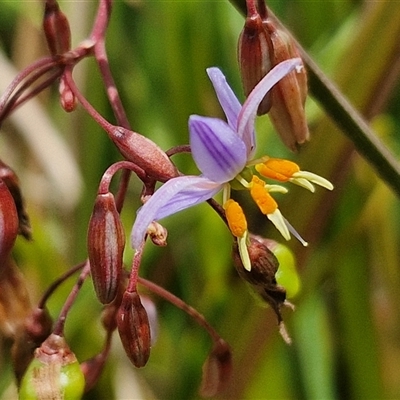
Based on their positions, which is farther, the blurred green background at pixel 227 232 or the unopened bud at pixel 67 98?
the blurred green background at pixel 227 232

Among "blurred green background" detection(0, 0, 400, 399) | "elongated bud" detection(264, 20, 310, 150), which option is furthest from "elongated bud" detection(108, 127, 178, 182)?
"blurred green background" detection(0, 0, 400, 399)

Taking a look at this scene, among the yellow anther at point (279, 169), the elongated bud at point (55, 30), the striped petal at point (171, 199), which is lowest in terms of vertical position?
the yellow anther at point (279, 169)

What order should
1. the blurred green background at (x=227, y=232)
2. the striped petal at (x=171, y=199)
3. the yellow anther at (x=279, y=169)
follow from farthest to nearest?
the blurred green background at (x=227, y=232), the yellow anther at (x=279, y=169), the striped petal at (x=171, y=199)

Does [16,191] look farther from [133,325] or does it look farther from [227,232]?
[227,232]

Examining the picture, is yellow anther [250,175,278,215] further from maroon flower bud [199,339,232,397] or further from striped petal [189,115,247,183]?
maroon flower bud [199,339,232,397]

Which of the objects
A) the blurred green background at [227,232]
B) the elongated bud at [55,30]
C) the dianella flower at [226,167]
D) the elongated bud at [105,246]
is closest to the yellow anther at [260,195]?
the dianella flower at [226,167]

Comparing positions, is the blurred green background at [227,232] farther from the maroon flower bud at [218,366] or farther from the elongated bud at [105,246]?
the elongated bud at [105,246]

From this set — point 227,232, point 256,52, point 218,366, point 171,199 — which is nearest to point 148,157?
point 171,199
